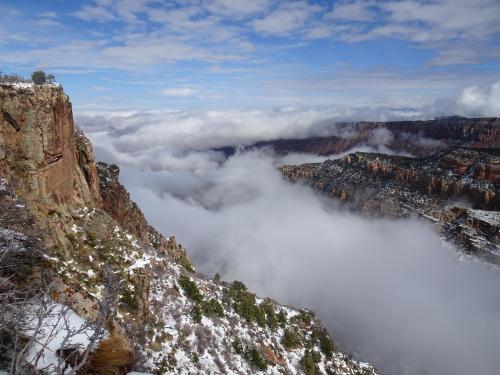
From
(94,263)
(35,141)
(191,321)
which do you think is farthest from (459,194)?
(35,141)

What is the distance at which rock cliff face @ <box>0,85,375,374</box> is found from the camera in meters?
23.1

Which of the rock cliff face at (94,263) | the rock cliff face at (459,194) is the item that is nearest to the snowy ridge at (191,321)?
the rock cliff face at (94,263)

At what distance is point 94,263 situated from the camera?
2989 centimetres

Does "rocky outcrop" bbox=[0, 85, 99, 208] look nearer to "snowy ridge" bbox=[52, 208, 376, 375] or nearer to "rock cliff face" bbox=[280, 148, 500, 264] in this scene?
"snowy ridge" bbox=[52, 208, 376, 375]

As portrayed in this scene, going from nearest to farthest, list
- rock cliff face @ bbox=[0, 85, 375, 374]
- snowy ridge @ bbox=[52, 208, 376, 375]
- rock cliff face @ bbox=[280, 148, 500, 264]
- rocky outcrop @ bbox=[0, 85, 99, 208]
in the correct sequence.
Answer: rock cliff face @ bbox=[0, 85, 375, 374] → rocky outcrop @ bbox=[0, 85, 99, 208] → snowy ridge @ bbox=[52, 208, 376, 375] → rock cliff face @ bbox=[280, 148, 500, 264]

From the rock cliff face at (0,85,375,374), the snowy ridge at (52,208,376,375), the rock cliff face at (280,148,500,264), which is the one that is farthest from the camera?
the rock cliff face at (280,148,500,264)

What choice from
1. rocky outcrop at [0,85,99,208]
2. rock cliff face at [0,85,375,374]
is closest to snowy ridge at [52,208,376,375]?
rock cliff face at [0,85,375,374]

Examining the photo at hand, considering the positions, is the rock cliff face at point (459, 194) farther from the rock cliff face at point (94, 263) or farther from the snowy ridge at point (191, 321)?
the rock cliff face at point (94, 263)

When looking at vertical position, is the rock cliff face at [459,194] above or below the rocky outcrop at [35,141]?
below

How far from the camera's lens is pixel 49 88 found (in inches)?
1203

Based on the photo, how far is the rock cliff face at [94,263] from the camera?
2308cm

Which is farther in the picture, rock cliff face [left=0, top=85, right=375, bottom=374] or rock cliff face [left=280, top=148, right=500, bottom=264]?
rock cliff face [left=280, top=148, right=500, bottom=264]

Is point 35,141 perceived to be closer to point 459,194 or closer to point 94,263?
point 94,263

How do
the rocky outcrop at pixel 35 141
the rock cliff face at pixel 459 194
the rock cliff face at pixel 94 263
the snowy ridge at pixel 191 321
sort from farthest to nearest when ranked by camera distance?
1. the rock cliff face at pixel 459 194
2. the snowy ridge at pixel 191 321
3. the rocky outcrop at pixel 35 141
4. the rock cliff face at pixel 94 263
